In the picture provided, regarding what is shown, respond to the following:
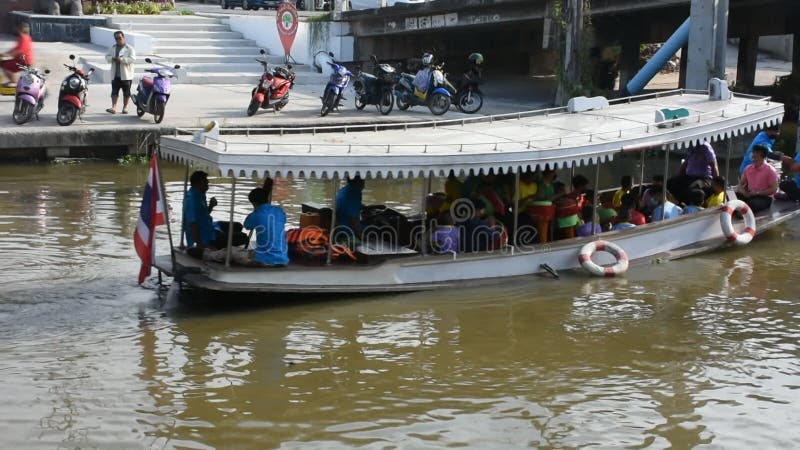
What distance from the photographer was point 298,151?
9.52 metres

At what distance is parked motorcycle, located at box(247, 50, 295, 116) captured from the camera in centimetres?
1916

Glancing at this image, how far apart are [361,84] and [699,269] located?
9845 mm

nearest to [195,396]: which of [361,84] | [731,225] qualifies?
[731,225]

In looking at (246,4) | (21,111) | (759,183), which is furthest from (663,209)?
(246,4)

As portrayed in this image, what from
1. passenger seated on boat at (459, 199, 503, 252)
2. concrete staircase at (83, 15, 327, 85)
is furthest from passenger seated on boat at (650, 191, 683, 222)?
concrete staircase at (83, 15, 327, 85)

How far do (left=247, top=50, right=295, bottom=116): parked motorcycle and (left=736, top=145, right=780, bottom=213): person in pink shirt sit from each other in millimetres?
8960

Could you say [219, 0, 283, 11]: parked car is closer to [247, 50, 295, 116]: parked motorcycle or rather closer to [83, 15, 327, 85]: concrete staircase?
[83, 15, 327, 85]: concrete staircase

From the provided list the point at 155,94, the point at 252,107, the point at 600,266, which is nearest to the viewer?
the point at 600,266

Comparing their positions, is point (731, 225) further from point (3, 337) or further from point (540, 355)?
point (3, 337)

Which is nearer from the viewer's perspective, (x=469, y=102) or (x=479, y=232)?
(x=479, y=232)

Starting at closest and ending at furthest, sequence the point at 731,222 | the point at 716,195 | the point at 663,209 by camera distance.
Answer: the point at 663,209 → the point at 731,222 → the point at 716,195

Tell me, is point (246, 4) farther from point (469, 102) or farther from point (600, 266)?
point (600, 266)

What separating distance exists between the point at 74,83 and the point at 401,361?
10.7 m

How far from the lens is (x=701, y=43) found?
18.9 meters
